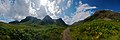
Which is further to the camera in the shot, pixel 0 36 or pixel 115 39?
pixel 115 39

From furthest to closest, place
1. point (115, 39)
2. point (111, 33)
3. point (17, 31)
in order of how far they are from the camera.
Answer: point (111, 33) < point (115, 39) < point (17, 31)

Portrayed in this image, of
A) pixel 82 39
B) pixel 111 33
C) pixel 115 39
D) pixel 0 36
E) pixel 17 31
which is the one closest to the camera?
pixel 0 36

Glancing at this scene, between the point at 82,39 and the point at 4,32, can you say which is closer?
the point at 4,32

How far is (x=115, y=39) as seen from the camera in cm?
5681

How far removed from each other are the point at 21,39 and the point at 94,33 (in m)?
43.9

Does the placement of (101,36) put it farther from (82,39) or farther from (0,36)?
(0,36)

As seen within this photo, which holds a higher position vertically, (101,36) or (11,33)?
(11,33)

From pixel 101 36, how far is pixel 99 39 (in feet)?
12.4

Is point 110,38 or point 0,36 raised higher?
point 0,36

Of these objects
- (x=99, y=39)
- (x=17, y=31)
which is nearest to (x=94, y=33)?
(x=99, y=39)

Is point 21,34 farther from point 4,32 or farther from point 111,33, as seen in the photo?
point 111,33

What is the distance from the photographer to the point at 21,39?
26734mm

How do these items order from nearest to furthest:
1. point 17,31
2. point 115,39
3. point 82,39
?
point 17,31 < point 115,39 < point 82,39

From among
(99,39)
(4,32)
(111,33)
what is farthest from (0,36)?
(111,33)
